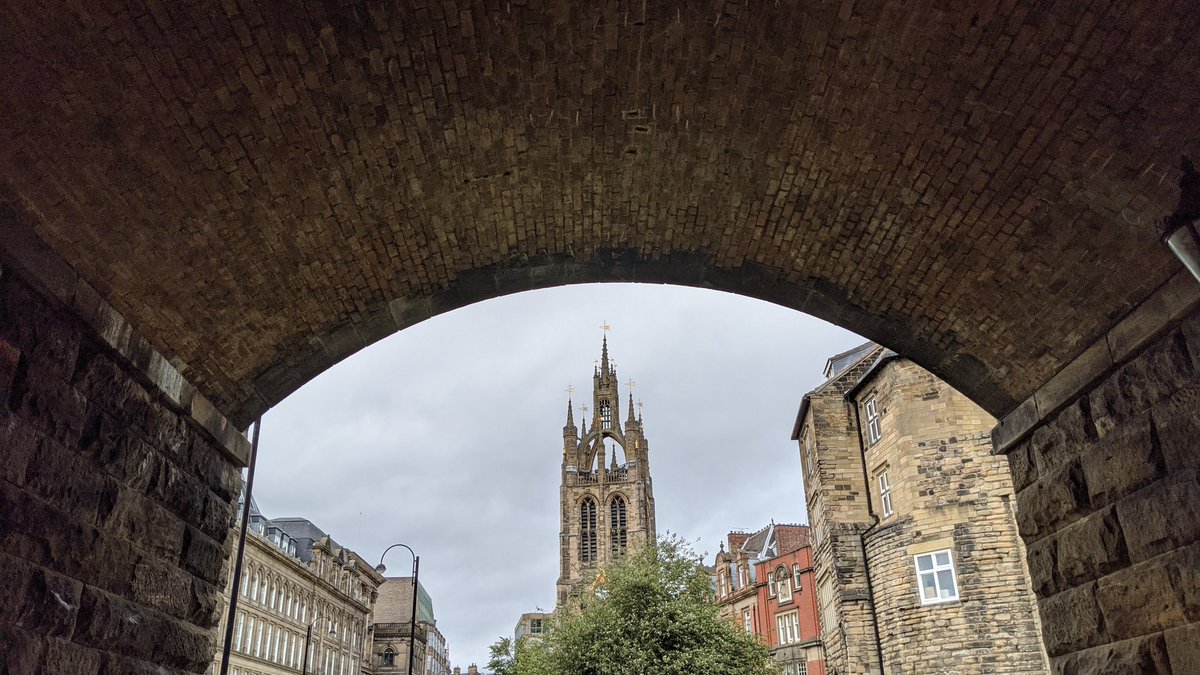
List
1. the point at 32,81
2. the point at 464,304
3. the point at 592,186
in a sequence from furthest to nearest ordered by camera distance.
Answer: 1. the point at 464,304
2. the point at 592,186
3. the point at 32,81

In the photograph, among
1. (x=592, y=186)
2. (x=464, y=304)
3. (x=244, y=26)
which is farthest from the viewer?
(x=464, y=304)

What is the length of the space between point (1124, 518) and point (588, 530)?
8404 centimetres

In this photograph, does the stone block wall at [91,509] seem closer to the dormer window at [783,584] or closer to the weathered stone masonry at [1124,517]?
the weathered stone masonry at [1124,517]

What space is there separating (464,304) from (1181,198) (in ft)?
21.3

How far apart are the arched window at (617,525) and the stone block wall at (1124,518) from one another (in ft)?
266

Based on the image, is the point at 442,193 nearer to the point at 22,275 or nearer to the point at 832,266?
the point at 22,275

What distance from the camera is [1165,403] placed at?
6113mm

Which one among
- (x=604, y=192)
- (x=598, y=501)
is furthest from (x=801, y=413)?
(x=598, y=501)

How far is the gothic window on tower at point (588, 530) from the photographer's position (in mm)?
86744

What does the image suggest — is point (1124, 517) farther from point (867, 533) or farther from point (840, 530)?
point (840, 530)

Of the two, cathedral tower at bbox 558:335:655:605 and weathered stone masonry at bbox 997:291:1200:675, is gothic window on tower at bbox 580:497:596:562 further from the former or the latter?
weathered stone masonry at bbox 997:291:1200:675

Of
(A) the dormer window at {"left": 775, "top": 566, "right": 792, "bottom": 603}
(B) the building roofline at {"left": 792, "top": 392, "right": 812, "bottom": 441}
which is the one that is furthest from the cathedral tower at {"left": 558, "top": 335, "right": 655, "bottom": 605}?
(B) the building roofline at {"left": 792, "top": 392, "right": 812, "bottom": 441}

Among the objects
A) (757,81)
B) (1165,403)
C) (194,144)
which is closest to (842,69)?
(757,81)

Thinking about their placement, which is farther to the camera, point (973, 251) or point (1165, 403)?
point (973, 251)
